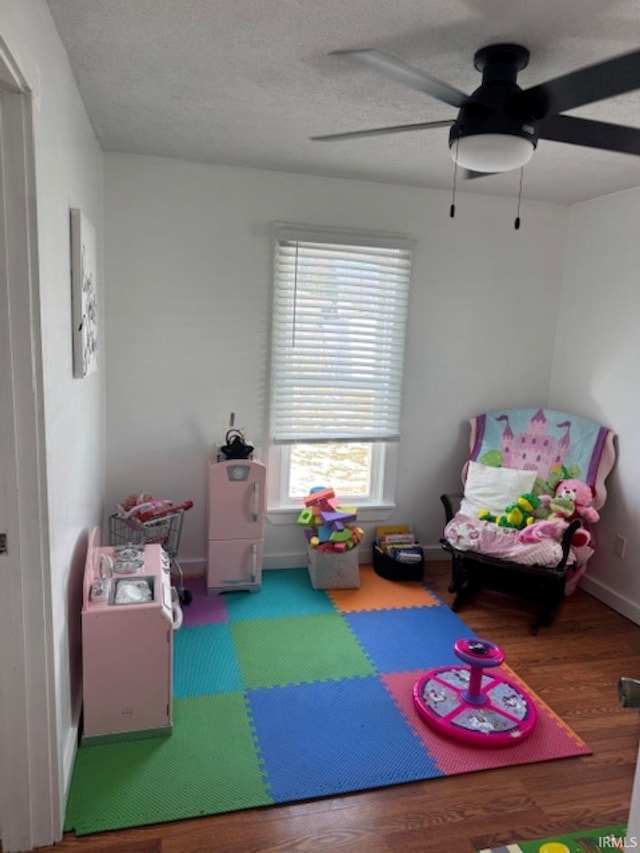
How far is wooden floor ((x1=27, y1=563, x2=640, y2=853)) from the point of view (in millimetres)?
1789

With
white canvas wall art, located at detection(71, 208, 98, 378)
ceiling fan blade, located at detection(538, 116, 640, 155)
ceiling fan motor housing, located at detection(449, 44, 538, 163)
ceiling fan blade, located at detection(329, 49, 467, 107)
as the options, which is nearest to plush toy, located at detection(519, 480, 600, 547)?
ceiling fan blade, located at detection(538, 116, 640, 155)

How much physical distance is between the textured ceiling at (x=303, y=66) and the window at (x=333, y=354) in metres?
0.57

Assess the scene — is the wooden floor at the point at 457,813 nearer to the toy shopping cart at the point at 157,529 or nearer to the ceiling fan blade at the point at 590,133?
the toy shopping cart at the point at 157,529

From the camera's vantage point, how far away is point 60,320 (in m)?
1.87

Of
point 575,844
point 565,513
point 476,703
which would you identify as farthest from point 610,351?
point 575,844

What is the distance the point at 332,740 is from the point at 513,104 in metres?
2.19

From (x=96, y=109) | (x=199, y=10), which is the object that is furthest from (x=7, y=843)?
(x=96, y=109)

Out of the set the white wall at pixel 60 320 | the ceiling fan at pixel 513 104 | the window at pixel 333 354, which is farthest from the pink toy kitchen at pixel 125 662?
the ceiling fan at pixel 513 104

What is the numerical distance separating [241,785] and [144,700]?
1.53 ft

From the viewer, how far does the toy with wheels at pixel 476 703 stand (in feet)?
7.41

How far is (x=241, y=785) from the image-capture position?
6.52 ft

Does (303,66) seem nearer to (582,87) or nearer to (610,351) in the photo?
(582,87)

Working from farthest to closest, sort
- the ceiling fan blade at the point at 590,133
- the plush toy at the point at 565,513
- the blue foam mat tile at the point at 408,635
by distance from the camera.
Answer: the plush toy at the point at 565,513 < the blue foam mat tile at the point at 408,635 < the ceiling fan blade at the point at 590,133

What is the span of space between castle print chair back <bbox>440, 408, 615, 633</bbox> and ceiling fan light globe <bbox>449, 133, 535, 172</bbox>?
6.43 feet
